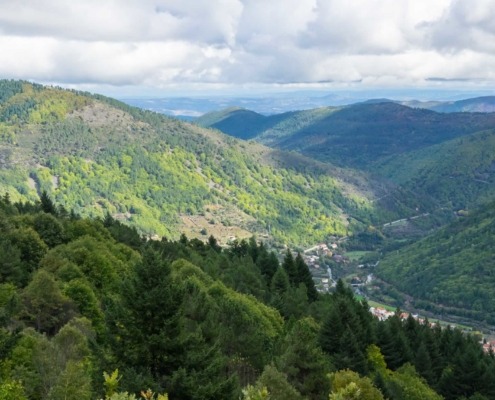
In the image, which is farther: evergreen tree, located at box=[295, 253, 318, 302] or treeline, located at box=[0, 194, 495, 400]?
evergreen tree, located at box=[295, 253, 318, 302]

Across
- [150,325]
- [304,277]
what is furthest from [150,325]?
[304,277]

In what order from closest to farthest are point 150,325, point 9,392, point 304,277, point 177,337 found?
1. point 9,392
2. point 177,337
3. point 150,325
4. point 304,277

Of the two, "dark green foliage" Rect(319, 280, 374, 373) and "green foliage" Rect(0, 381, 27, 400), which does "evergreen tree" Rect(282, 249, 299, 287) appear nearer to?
"dark green foliage" Rect(319, 280, 374, 373)

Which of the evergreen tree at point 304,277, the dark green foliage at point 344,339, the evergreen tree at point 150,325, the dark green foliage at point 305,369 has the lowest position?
the evergreen tree at point 304,277

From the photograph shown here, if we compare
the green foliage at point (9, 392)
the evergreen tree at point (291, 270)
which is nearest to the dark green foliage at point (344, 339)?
the green foliage at point (9, 392)

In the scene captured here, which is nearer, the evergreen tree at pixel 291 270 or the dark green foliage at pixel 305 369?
the dark green foliage at pixel 305 369

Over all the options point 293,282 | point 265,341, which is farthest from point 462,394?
point 293,282

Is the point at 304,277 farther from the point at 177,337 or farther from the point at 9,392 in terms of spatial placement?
the point at 9,392

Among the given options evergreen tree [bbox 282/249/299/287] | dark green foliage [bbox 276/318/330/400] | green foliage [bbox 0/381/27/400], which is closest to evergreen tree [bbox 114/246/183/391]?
green foliage [bbox 0/381/27/400]

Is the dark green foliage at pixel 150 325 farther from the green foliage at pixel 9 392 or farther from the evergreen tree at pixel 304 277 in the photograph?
the evergreen tree at pixel 304 277
